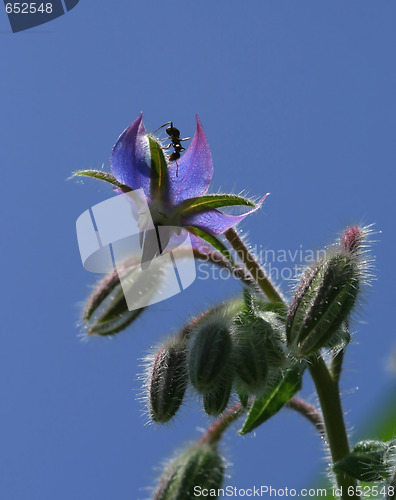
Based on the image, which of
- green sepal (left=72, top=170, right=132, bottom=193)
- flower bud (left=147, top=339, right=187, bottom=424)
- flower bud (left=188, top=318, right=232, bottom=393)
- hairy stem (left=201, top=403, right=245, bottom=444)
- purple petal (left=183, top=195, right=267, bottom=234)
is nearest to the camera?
flower bud (left=188, top=318, right=232, bottom=393)

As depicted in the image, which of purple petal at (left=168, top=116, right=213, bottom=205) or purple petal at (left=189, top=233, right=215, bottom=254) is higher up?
purple petal at (left=168, top=116, right=213, bottom=205)

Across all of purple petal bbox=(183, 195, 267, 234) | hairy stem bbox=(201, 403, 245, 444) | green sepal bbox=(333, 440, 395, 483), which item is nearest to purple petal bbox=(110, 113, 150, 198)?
purple petal bbox=(183, 195, 267, 234)

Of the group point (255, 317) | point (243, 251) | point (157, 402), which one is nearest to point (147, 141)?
point (243, 251)

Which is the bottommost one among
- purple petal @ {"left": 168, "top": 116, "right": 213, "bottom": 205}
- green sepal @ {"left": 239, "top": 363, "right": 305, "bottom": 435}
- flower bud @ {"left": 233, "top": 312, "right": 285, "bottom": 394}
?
green sepal @ {"left": 239, "top": 363, "right": 305, "bottom": 435}

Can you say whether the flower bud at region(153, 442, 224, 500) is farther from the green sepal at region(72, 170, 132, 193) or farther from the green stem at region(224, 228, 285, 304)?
the green sepal at region(72, 170, 132, 193)

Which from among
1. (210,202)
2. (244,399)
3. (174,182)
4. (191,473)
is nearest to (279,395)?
(244,399)

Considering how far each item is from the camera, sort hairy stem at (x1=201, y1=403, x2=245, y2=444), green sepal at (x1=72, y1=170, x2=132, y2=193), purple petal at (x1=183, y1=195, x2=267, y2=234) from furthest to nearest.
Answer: hairy stem at (x1=201, y1=403, x2=245, y2=444) < green sepal at (x1=72, y1=170, x2=132, y2=193) < purple petal at (x1=183, y1=195, x2=267, y2=234)

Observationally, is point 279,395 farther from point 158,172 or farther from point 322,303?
point 158,172

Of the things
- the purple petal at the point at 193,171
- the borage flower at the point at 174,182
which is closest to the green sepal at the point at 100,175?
the borage flower at the point at 174,182
